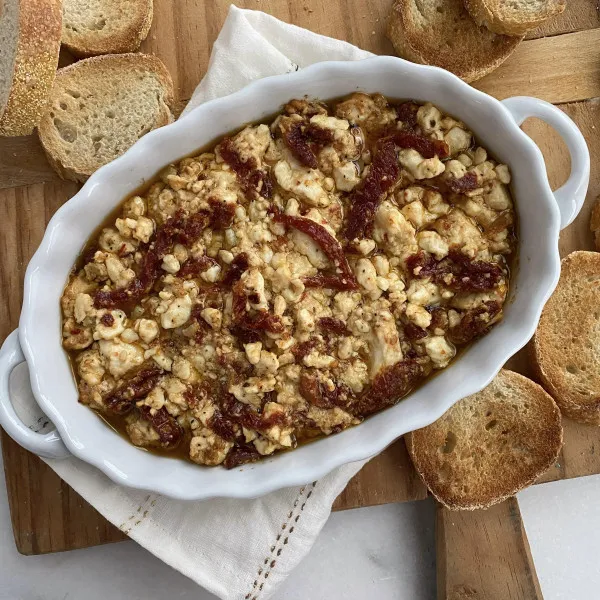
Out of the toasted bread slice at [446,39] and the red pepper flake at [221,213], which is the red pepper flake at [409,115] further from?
the red pepper flake at [221,213]

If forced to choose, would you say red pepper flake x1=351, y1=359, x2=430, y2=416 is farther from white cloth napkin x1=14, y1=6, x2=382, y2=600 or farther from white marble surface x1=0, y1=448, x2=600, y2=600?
white marble surface x1=0, y1=448, x2=600, y2=600

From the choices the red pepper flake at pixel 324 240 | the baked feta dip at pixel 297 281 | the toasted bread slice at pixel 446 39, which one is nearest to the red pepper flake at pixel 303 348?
the baked feta dip at pixel 297 281

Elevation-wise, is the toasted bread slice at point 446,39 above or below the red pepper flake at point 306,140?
above

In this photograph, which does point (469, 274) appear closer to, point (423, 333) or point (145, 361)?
point (423, 333)

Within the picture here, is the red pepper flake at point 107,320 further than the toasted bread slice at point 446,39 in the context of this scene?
No

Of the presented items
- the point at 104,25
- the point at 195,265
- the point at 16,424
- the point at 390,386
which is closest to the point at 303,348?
the point at 390,386

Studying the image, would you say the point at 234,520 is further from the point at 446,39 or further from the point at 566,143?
the point at 446,39
